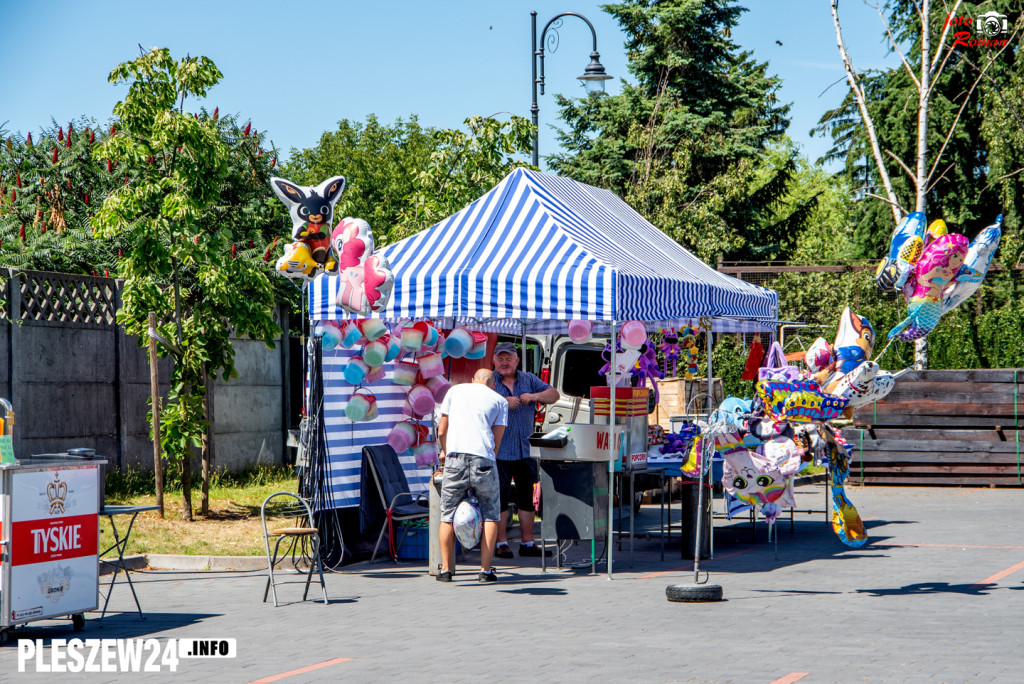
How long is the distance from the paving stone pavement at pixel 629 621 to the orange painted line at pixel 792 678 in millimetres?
14

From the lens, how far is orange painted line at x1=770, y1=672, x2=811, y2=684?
617 cm

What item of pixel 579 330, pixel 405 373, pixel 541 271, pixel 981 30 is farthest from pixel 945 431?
pixel 981 30

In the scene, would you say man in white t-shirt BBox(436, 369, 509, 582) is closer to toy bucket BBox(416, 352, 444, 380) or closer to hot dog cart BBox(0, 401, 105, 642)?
toy bucket BBox(416, 352, 444, 380)

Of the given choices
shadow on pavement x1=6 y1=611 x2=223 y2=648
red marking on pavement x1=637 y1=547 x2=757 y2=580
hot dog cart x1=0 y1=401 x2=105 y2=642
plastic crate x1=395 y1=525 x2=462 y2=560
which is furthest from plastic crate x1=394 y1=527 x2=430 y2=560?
hot dog cart x1=0 y1=401 x2=105 y2=642

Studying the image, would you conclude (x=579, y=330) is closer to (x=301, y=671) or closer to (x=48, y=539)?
(x=48, y=539)

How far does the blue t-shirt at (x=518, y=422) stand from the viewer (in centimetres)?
1137

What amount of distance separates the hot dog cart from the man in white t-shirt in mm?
3043

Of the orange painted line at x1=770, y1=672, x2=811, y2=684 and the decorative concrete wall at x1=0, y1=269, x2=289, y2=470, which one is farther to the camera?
the decorative concrete wall at x1=0, y1=269, x2=289, y2=470

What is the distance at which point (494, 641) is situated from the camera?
7445 millimetres

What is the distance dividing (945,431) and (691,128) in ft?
49.8

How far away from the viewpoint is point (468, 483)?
990 centimetres

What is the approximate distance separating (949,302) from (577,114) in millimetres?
24699

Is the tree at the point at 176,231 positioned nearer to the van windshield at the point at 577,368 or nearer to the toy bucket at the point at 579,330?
the toy bucket at the point at 579,330

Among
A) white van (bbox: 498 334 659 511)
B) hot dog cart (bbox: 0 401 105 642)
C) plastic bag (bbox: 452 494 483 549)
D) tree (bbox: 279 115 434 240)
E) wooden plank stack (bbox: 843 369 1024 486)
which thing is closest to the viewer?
hot dog cart (bbox: 0 401 105 642)
